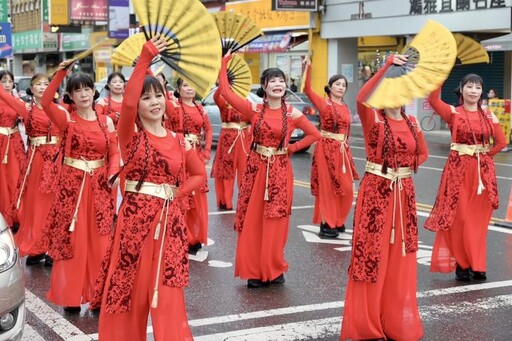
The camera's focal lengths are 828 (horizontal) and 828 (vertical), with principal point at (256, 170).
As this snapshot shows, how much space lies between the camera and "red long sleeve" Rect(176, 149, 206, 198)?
501cm

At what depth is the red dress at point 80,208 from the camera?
21.6ft

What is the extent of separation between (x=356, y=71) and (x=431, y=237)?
19.8 metres

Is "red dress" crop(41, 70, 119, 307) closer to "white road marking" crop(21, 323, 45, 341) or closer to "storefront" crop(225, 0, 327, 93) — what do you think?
"white road marking" crop(21, 323, 45, 341)

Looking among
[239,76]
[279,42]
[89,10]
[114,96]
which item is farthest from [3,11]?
[239,76]

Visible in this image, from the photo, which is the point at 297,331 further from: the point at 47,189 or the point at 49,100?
the point at 47,189

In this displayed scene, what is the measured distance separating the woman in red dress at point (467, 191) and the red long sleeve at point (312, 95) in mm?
1452

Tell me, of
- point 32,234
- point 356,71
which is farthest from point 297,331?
point 356,71

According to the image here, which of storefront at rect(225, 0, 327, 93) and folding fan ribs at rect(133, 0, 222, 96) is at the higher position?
storefront at rect(225, 0, 327, 93)

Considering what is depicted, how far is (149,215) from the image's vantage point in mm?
4902

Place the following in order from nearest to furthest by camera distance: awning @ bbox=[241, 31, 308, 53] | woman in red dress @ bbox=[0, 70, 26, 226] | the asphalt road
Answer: the asphalt road → woman in red dress @ bbox=[0, 70, 26, 226] → awning @ bbox=[241, 31, 308, 53]

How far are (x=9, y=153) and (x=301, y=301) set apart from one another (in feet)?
14.6

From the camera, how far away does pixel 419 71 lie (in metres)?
5.03

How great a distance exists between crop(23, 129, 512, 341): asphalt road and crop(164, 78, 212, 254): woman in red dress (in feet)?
0.74

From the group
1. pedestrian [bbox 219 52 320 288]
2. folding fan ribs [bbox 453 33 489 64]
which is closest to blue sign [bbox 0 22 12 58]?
pedestrian [bbox 219 52 320 288]
